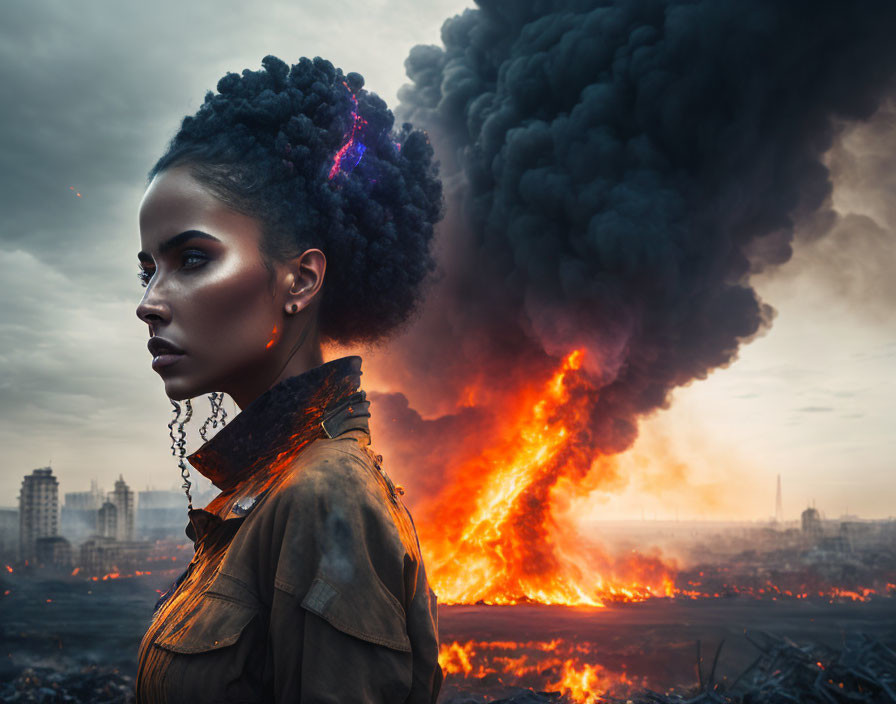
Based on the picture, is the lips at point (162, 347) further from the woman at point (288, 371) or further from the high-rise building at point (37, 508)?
the high-rise building at point (37, 508)

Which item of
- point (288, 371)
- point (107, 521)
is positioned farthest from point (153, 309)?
point (107, 521)

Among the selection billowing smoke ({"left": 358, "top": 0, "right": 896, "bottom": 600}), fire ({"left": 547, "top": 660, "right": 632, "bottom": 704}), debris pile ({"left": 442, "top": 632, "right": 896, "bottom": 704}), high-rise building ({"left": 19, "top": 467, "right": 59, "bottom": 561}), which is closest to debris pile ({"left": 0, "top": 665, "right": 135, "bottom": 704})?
debris pile ({"left": 442, "top": 632, "right": 896, "bottom": 704})

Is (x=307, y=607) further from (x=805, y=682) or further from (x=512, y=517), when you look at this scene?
(x=512, y=517)

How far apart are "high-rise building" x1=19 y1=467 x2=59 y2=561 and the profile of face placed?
46760mm

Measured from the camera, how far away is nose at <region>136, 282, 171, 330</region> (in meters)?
1.90

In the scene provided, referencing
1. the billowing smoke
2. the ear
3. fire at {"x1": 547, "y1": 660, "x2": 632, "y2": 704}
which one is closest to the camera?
the ear

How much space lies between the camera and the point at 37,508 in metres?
43.9

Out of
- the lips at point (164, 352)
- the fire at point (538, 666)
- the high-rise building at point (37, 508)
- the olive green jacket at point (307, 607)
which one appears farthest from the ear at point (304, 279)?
the high-rise building at point (37, 508)

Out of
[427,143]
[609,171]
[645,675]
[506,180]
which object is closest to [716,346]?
[609,171]

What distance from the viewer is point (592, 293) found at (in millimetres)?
24500

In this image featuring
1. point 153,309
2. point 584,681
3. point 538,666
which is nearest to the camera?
point 153,309

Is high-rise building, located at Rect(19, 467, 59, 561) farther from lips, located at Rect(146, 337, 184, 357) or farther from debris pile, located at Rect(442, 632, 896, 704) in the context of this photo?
lips, located at Rect(146, 337, 184, 357)

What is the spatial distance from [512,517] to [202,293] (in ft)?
95.5

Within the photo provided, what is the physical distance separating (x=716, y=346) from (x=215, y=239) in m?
27.2
